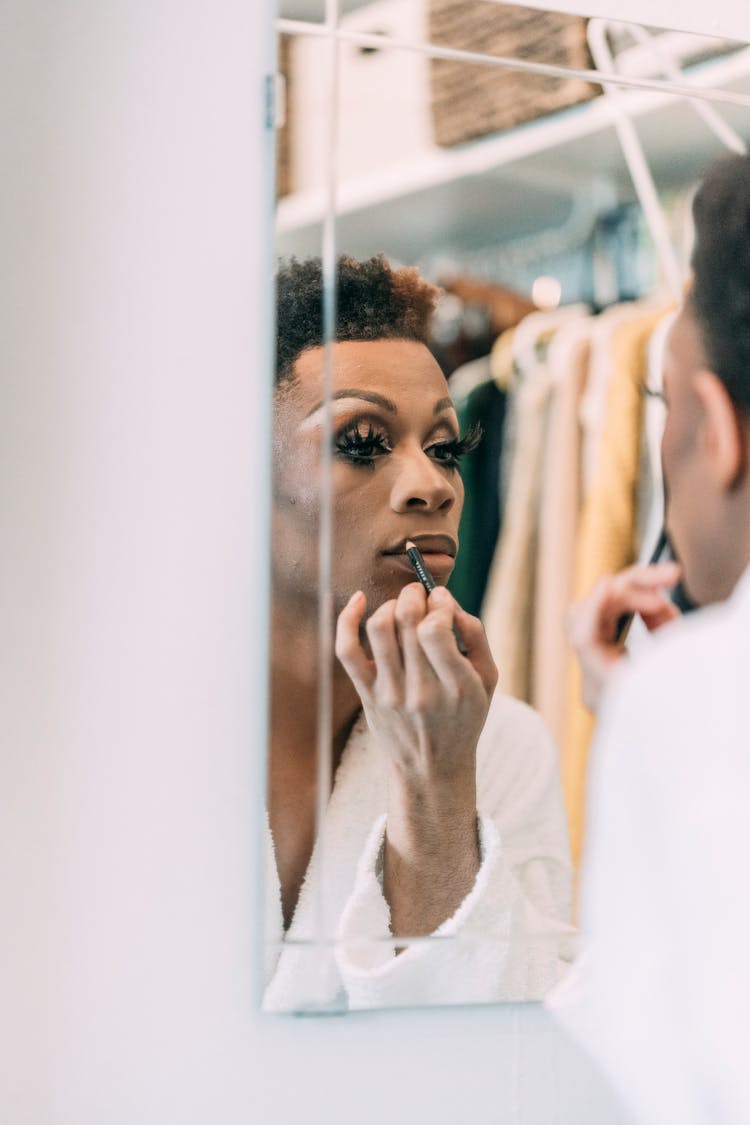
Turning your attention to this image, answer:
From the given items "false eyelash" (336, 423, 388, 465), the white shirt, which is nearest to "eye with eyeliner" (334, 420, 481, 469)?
"false eyelash" (336, 423, 388, 465)

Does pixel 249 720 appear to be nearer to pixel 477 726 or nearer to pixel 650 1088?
pixel 477 726

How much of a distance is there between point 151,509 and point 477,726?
30 centimetres

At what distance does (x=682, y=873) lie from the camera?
1.71 ft

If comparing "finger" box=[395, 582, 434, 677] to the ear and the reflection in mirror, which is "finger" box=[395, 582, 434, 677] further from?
the ear

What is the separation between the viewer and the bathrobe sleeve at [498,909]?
34.9 inches

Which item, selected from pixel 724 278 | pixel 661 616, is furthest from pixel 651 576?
pixel 724 278

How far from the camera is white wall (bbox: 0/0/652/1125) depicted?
2.77 ft

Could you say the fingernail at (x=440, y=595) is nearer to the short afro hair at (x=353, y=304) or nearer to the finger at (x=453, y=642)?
the finger at (x=453, y=642)

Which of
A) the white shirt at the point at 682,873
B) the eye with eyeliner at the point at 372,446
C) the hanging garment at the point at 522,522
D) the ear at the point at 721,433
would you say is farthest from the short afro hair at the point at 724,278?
the white shirt at the point at 682,873

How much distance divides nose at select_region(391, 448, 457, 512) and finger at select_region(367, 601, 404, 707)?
8cm

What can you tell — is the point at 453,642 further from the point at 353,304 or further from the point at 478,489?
the point at 353,304

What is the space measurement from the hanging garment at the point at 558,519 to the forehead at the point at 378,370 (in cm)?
10

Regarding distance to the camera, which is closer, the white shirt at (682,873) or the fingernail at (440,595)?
the white shirt at (682,873)

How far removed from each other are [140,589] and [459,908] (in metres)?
0.34
